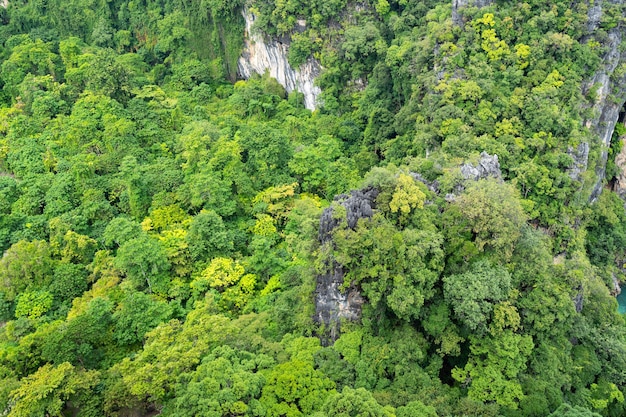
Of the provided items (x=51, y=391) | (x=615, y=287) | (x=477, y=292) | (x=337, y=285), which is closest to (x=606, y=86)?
(x=615, y=287)

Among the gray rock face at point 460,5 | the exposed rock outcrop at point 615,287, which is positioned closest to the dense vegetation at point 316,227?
the gray rock face at point 460,5

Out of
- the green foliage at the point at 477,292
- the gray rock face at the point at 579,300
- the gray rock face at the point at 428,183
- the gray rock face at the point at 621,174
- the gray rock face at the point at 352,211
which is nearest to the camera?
the green foliage at the point at 477,292

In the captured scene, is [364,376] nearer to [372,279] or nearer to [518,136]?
[372,279]

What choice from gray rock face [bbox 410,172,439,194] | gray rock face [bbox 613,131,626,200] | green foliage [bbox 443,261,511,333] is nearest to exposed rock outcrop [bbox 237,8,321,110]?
gray rock face [bbox 410,172,439,194]

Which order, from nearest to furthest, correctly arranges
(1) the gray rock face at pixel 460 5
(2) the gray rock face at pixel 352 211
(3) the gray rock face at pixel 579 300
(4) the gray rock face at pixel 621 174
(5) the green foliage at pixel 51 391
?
(5) the green foliage at pixel 51 391, (2) the gray rock face at pixel 352 211, (3) the gray rock face at pixel 579 300, (1) the gray rock face at pixel 460 5, (4) the gray rock face at pixel 621 174

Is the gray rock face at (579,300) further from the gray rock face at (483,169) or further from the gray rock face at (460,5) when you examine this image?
the gray rock face at (460,5)

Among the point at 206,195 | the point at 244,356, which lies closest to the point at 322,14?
the point at 206,195
